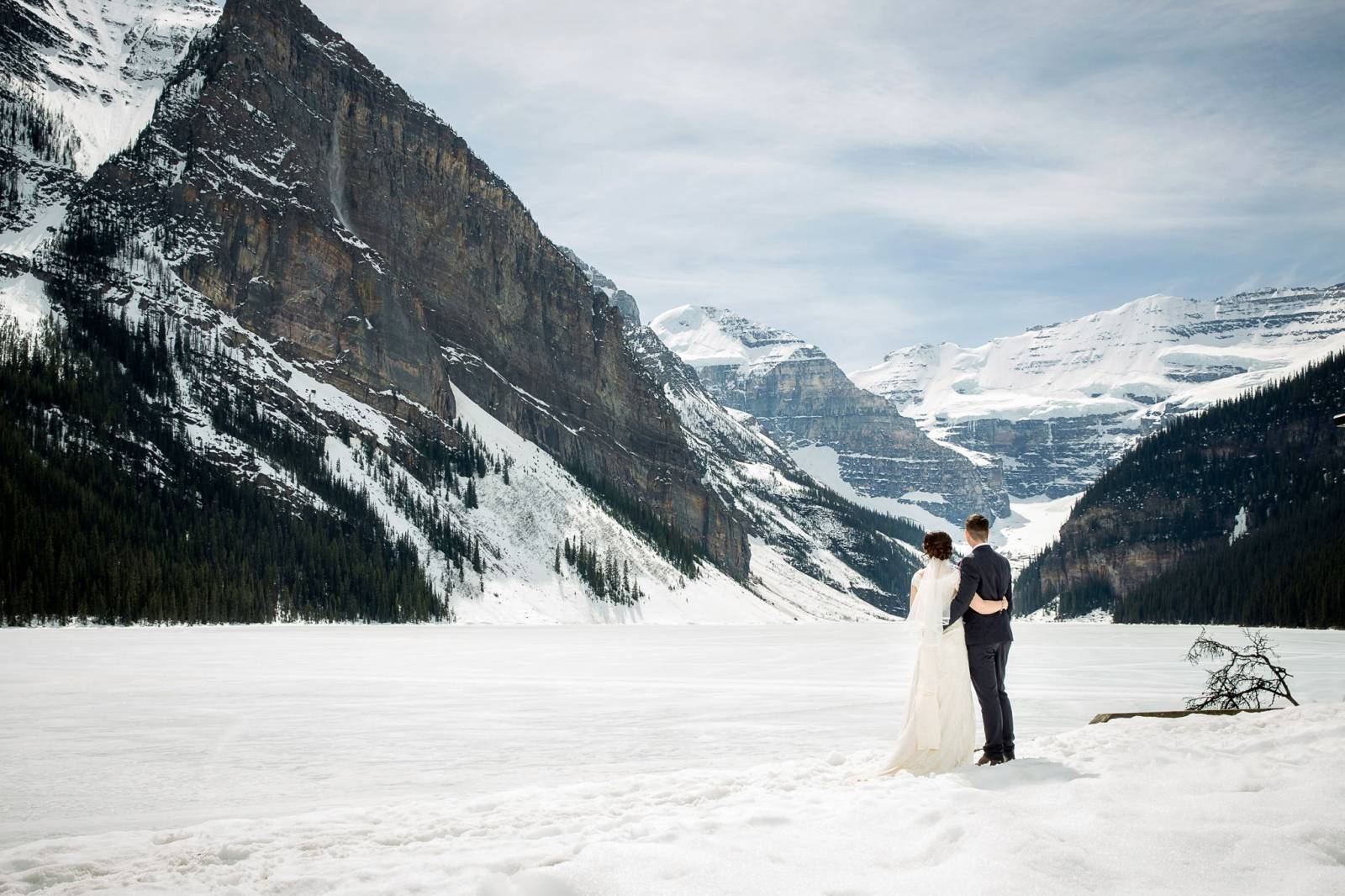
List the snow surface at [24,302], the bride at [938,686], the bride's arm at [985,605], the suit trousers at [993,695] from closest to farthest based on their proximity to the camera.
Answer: the bride at [938,686], the suit trousers at [993,695], the bride's arm at [985,605], the snow surface at [24,302]

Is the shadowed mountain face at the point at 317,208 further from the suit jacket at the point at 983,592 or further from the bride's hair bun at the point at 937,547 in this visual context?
the suit jacket at the point at 983,592

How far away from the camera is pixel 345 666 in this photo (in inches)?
1592

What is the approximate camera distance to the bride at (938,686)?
1254 cm

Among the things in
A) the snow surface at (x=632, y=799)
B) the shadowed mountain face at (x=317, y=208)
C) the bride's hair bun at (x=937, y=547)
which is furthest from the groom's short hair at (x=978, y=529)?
the shadowed mountain face at (x=317, y=208)

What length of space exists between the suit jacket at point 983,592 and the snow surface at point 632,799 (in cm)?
174

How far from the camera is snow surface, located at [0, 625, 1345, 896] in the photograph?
7789mm

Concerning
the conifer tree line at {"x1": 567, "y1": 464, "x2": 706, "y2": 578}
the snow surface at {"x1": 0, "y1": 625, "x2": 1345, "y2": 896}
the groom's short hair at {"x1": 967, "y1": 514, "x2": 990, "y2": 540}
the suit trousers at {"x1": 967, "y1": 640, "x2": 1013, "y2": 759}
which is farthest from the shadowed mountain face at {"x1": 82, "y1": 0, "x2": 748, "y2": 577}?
the suit trousers at {"x1": 967, "y1": 640, "x2": 1013, "y2": 759}

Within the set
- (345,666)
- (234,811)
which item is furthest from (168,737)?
(345,666)

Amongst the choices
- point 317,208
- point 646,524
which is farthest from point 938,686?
point 646,524

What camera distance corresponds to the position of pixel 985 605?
517 inches

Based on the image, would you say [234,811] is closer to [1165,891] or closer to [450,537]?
[1165,891]

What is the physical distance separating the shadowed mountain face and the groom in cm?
14882

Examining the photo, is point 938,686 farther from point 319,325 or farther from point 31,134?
point 31,134

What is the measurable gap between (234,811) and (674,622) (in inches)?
5890
